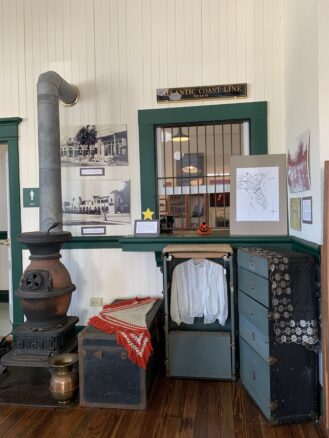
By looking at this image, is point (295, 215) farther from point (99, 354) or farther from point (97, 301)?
point (97, 301)

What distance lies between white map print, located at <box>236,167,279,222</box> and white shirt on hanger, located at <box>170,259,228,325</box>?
23.3 inches

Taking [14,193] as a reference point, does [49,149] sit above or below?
above

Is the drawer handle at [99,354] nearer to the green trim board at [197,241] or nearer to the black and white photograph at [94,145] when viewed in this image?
the green trim board at [197,241]

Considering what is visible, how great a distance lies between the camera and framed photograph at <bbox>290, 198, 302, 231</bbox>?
268 cm

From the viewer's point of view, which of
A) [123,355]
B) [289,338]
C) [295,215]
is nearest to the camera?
[289,338]

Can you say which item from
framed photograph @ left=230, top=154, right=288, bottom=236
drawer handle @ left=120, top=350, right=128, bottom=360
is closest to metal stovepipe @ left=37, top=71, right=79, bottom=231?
drawer handle @ left=120, top=350, right=128, bottom=360

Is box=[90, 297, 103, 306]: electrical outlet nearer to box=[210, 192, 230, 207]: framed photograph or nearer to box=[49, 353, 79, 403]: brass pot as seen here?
box=[49, 353, 79, 403]: brass pot

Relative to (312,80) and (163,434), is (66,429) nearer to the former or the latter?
(163,434)

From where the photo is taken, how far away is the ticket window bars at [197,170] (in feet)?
11.1

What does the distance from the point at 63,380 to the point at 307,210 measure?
2098 millimetres

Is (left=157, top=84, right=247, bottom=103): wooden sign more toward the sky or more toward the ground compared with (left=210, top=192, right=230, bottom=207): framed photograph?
more toward the sky

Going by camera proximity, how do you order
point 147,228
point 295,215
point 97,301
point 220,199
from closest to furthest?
point 295,215 → point 147,228 → point 220,199 → point 97,301

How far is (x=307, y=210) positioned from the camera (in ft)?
8.05

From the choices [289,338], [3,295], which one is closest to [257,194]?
[289,338]
